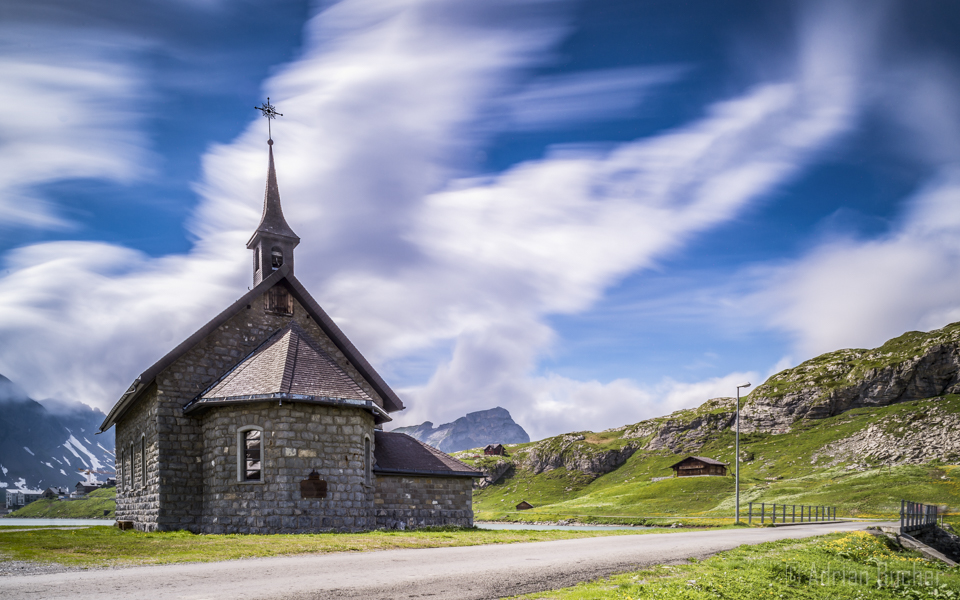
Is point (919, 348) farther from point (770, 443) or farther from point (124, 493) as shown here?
point (124, 493)

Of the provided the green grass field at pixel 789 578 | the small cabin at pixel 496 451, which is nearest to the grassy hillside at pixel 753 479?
the small cabin at pixel 496 451

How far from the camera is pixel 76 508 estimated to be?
13100 centimetres

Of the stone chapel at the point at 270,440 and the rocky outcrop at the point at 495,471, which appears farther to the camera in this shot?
the rocky outcrop at the point at 495,471

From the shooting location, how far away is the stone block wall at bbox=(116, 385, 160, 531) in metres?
25.1

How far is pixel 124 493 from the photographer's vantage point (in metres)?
30.5

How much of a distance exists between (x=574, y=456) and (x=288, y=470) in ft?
390

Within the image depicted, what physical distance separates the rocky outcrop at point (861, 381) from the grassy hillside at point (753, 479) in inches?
164

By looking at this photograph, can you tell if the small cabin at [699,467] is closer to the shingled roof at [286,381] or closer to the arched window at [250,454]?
the shingled roof at [286,381]

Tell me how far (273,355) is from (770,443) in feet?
351

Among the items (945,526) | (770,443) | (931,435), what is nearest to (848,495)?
(945,526)

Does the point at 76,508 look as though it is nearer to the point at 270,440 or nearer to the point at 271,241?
the point at 271,241

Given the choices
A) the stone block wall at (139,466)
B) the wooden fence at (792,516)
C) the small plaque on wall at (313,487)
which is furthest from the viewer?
the wooden fence at (792,516)

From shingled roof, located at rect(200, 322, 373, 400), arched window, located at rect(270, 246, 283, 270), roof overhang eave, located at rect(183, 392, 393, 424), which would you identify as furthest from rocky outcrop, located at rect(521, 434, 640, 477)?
roof overhang eave, located at rect(183, 392, 393, 424)

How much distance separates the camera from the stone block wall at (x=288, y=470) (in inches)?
861
